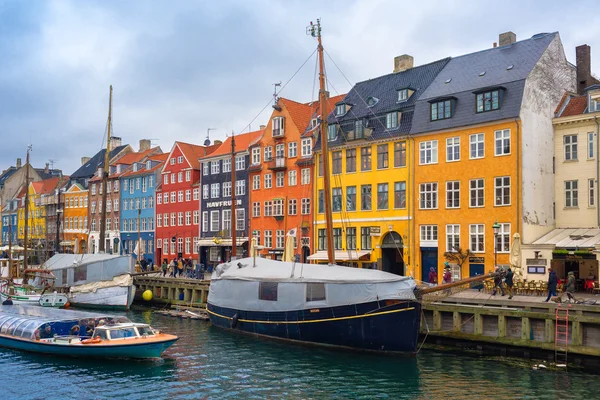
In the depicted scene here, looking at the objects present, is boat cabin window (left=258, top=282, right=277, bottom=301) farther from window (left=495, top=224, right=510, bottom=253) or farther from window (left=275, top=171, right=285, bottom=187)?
window (left=275, top=171, right=285, bottom=187)

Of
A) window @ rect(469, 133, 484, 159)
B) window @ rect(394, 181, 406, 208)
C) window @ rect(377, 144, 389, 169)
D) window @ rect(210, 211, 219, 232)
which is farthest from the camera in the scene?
window @ rect(210, 211, 219, 232)

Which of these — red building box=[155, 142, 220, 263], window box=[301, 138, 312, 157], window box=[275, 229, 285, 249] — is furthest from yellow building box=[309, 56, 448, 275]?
red building box=[155, 142, 220, 263]

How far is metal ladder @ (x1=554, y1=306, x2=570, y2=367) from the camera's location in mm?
26312

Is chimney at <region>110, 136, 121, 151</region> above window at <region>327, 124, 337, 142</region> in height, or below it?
above

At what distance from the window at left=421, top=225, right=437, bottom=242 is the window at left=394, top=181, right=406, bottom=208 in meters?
2.34

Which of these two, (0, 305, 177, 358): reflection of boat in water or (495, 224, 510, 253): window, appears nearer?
(0, 305, 177, 358): reflection of boat in water

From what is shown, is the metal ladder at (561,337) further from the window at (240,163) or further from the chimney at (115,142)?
the chimney at (115,142)

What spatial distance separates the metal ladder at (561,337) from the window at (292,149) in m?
32.5

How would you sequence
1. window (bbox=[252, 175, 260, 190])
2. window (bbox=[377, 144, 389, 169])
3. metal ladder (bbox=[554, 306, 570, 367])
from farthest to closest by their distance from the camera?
window (bbox=[252, 175, 260, 190]) < window (bbox=[377, 144, 389, 169]) < metal ladder (bbox=[554, 306, 570, 367])

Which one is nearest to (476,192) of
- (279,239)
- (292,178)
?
(292,178)

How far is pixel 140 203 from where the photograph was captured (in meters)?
77.4

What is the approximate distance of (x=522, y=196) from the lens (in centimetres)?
4003

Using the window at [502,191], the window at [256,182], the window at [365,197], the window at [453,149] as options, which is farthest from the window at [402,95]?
the window at [256,182]

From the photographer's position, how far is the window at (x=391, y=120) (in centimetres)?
4781
